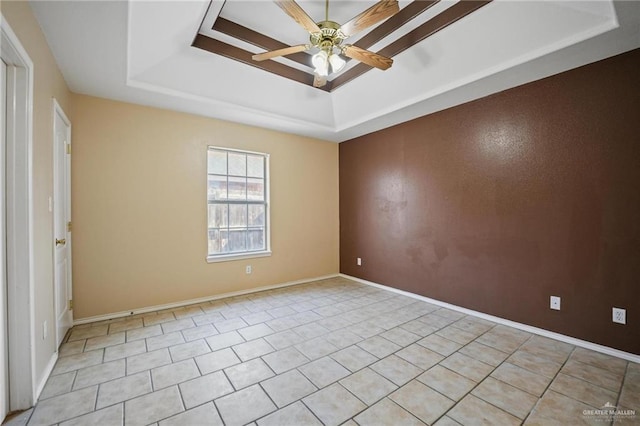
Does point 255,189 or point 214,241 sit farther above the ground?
point 255,189

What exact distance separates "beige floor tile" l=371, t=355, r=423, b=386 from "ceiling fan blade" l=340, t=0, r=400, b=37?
255cm

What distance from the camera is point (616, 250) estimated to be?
2.35 m

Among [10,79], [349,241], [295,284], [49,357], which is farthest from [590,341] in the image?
[10,79]

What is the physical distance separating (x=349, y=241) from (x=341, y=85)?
102 inches

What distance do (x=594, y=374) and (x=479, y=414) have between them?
3.83 feet

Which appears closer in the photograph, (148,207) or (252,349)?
(252,349)

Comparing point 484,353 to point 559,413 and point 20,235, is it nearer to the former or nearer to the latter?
point 559,413

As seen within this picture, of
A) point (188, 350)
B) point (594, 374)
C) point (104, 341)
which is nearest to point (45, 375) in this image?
point (104, 341)

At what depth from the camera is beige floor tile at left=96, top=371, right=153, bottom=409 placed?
1.79m

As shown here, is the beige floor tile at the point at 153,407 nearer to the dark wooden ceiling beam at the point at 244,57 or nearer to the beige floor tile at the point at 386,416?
the beige floor tile at the point at 386,416

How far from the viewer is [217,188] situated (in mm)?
3896

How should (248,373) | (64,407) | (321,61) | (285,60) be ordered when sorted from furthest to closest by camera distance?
(285,60)
(321,61)
(248,373)
(64,407)

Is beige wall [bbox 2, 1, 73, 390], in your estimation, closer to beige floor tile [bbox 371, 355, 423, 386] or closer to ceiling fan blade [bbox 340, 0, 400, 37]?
ceiling fan blade [bbox 340, 0, 400, 37]

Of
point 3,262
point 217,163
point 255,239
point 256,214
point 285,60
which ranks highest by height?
point 285,60
